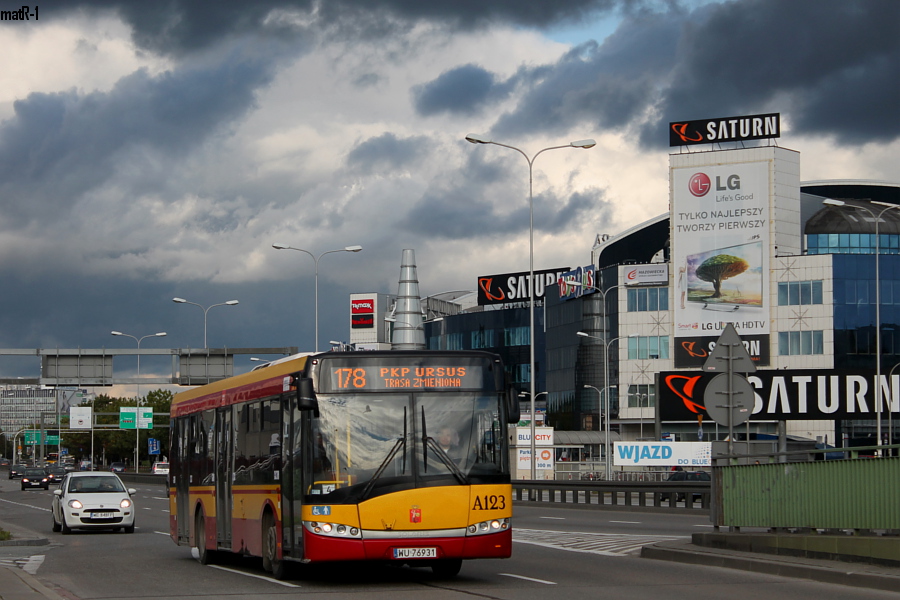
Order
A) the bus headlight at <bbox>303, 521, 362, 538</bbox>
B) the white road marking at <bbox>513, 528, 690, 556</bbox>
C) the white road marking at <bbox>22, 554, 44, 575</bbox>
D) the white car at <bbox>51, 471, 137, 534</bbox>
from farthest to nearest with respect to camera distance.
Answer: the white car at <bbox>51, 471, 137, 534</bbox>
the white road marking at <bbox>513, 528, 690, 556</bbox>
the white road marking at <bbox>22, 554, 44, 575</bbox>
the bus headlight at <bbox>303, 521, 362, 538</bbox>

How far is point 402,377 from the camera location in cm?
1441

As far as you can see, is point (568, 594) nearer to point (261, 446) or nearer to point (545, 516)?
point (261, 446)

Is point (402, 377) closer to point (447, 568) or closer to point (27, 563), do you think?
point (447, 568)

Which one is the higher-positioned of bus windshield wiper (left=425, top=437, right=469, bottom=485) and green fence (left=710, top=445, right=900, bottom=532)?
bus windshield wiper (left=425, top=437, right=469, bottom=485)

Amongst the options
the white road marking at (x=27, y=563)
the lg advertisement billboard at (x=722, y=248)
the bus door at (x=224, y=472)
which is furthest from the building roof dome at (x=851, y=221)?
the white road marking at (x=27, y=563)

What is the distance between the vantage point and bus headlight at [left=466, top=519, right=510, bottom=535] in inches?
552

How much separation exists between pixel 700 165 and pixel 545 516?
66.9 m

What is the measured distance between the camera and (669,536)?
916 inches

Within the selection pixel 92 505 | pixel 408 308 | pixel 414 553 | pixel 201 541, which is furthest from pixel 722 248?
pixel 414 553

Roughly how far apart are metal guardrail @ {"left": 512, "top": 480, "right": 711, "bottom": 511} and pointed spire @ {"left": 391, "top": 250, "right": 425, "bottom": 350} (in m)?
55.5

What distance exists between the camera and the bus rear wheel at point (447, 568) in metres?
15.1

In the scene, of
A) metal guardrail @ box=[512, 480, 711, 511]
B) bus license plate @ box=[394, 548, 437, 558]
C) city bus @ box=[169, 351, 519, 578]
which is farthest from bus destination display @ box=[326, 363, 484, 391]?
metal guardrail @ box=[512, 480, 711, 511]

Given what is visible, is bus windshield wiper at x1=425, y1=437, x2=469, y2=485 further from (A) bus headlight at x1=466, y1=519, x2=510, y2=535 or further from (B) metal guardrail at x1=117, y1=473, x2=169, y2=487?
(B) metal guardrail at x1=117, y1=473, x2=169, y2=487

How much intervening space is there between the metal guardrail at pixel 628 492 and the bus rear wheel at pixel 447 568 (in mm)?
18838
